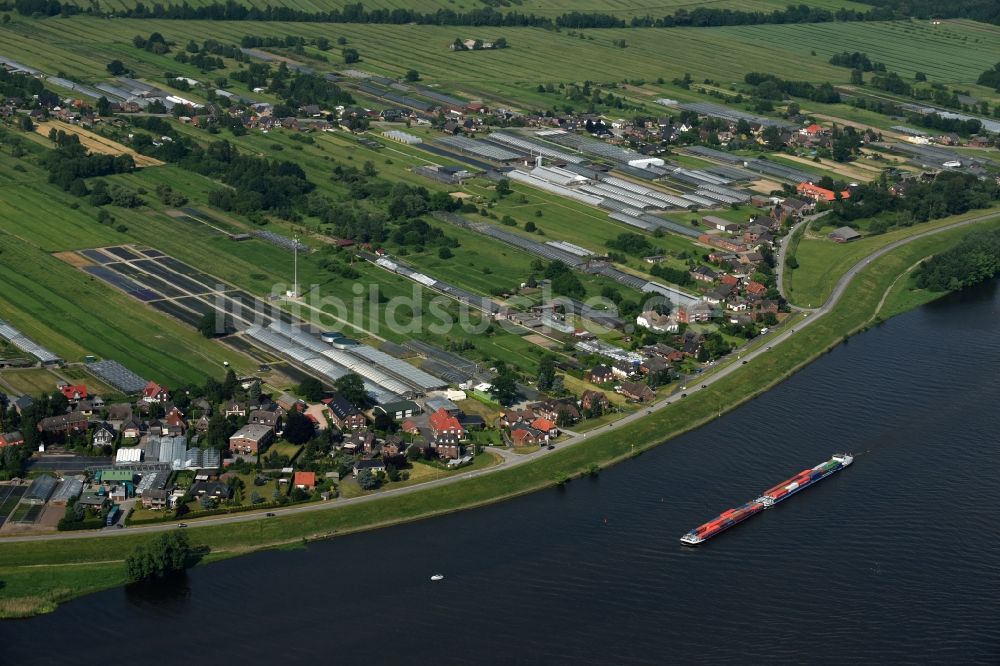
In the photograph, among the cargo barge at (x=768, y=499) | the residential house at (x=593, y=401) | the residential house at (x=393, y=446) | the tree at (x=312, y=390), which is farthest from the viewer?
the residential house at (x=593, y=401)

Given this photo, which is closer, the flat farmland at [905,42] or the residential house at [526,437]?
the residential house at [526,437]

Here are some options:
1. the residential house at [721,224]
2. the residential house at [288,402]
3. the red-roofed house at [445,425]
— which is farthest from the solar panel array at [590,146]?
the red-roofed house at [445,425]

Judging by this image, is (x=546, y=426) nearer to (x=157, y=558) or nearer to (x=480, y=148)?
(x=157, y=558)

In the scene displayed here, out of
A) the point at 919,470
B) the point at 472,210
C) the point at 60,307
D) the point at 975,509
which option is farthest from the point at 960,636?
the point at 472,210

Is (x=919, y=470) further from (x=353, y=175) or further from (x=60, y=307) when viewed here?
(x=353, y=175)

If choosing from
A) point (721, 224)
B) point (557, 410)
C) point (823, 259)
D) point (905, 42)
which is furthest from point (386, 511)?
point (905, 42)

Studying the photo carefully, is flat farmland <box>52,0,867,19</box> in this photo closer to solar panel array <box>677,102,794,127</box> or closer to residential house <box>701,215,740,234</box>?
solar panel array <box>677,102,794,127</box>

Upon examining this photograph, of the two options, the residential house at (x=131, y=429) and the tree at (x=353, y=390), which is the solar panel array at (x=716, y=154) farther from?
the residential house at (x=131, y=429)
